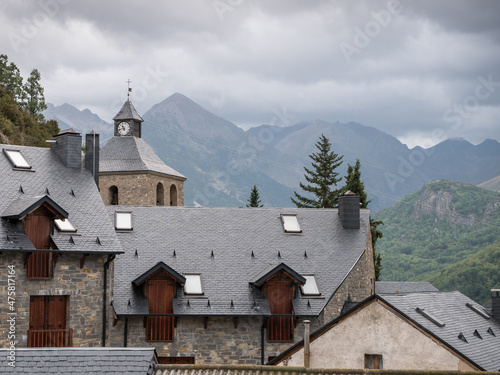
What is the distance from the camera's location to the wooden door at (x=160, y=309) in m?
25.8

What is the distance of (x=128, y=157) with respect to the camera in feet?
157

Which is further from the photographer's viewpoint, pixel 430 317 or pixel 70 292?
pixel 70 292

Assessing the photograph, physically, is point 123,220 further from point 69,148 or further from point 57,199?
point 57,199

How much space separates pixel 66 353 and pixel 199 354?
9487 millimetres

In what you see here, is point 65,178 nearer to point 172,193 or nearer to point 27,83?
point 172,193

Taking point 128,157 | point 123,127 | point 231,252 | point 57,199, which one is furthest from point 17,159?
point 123,127

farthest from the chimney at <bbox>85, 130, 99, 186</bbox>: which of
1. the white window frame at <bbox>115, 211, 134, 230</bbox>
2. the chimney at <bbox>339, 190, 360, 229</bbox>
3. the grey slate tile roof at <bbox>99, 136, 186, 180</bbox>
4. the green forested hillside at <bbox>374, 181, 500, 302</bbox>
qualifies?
the green forested hillside at <bbox>374, 181, 500, 302</bbox>

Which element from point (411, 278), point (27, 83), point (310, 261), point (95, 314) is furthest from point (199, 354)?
point (411, 278)

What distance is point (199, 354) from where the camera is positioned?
1018 inches

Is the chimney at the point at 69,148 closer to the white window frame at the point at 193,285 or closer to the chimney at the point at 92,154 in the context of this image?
the chimney at the point at 92,154

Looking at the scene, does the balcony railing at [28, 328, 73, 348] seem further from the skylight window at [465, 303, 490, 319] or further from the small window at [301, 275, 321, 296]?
the skylight window at [465, 303, 490, 319]

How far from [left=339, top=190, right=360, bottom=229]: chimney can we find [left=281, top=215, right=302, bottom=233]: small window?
6.56 feet

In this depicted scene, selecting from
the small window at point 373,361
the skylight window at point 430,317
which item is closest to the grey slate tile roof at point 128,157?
the skylight window at point 430,317

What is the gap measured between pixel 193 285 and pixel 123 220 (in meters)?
4.52
